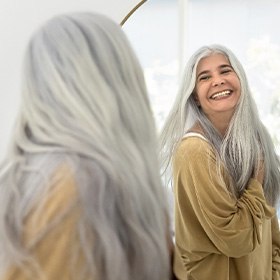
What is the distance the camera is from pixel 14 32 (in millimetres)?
2053

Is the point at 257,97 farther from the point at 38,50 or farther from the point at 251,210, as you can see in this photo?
the point at 38,50

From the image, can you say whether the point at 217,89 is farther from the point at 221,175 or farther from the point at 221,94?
the point at 221,175

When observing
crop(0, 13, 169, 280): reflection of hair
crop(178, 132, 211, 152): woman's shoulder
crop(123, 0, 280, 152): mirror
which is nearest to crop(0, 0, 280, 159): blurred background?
crop(123, 0, 280, 152): mirror

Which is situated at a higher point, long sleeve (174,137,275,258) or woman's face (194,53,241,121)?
woman's face (194,53,241,121)

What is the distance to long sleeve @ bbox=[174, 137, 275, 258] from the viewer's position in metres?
1.39

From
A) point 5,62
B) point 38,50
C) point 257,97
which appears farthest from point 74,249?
point 257,97

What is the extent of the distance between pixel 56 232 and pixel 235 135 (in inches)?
37.6

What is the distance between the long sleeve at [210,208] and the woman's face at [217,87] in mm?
175

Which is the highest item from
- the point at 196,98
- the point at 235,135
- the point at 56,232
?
the point at 56,232

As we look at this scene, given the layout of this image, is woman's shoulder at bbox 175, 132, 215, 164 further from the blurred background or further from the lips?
the blurred background

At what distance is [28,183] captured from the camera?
77 cm

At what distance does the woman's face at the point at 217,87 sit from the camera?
1.59 metres

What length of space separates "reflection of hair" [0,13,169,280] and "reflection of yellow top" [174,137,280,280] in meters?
0.56

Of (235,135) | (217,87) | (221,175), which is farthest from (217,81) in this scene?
(221,175)
